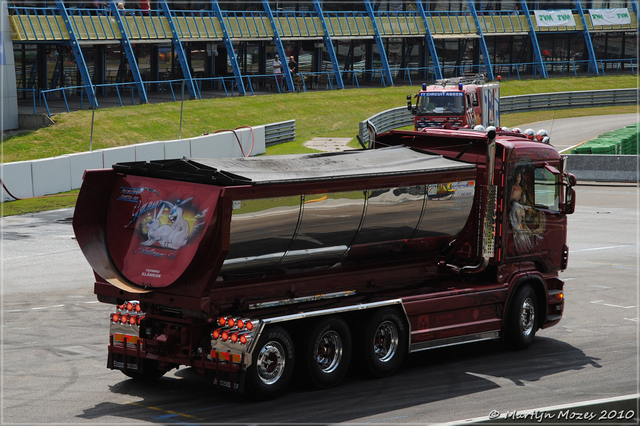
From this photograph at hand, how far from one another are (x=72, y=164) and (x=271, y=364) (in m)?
18.6

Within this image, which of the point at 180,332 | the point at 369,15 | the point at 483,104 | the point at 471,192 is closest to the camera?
the point at 180,332

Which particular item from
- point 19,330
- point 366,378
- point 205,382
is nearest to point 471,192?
point 366,378

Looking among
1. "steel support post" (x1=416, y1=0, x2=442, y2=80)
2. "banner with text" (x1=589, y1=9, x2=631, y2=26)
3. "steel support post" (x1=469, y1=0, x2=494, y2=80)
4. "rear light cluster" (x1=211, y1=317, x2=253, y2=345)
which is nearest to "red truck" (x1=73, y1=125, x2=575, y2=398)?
"rear light cluster" (x1=211, y1=317, x2=253, y2=345)

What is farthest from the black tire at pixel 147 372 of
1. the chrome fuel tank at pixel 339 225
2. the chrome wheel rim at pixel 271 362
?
the chrome fuel tank at pixel 339 225

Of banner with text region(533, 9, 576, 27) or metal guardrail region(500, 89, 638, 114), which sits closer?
metal guardrail region(500, 89, 638, 114)

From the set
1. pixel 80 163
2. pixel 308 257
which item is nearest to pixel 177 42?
pixel 80 163

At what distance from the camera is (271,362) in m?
10.1

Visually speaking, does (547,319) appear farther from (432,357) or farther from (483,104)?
(483,104)

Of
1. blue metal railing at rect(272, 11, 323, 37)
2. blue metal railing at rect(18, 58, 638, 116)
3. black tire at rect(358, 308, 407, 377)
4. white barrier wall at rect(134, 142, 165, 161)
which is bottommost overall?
black tire at rect(358, 308, 407, 377)

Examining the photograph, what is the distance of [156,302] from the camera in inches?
402

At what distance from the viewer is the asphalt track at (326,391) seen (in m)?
9.62

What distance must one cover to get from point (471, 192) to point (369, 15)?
47779 mm

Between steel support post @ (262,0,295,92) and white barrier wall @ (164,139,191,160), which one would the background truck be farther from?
steel support post @ (262,0,295,92)

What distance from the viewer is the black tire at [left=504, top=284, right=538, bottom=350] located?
12.7 m
